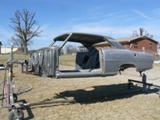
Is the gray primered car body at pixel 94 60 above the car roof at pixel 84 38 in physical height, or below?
below

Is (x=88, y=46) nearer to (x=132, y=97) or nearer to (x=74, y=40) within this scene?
(x=74, y=40)

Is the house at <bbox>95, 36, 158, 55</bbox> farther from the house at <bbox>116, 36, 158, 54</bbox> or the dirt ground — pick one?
the dirt ground

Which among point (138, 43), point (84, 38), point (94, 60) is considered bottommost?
point (94, 60)

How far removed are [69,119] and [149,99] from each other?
3146 mm

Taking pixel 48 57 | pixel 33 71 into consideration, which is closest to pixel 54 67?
pixel 48 57

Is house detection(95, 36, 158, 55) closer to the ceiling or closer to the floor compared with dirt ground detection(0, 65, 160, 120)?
closer to the ceiling

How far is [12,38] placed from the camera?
60.0 m

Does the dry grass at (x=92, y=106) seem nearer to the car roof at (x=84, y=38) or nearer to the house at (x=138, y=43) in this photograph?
the car roof at (x=84, y=38)

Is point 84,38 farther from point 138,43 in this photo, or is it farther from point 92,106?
point 138,43

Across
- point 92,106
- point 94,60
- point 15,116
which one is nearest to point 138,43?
point 94,60

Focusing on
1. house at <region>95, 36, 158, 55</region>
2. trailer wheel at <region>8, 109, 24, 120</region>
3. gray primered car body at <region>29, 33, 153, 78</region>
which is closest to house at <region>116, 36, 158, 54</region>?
house at <region>95, 36, 158, 55</region>

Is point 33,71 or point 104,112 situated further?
point 33,71

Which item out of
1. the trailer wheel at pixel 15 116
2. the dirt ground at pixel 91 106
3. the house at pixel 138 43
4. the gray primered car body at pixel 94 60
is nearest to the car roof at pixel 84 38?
the gray primered car body at pixel 94 60

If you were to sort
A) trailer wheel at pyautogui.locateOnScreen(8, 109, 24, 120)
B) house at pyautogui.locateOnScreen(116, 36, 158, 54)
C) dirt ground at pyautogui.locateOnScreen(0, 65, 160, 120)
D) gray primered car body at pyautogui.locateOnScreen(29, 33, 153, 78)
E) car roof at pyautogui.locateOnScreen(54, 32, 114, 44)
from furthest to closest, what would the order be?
house at pyautogui.locateOnScreen(116, 36, 158, 54), car roof at pyautogui.locateOnScreen(54, 32, 114, 44), gray primered car body at pyautogui.locateOnScreen(29, 33, 153, 78), dirt ground at pyautogui.locateOnScreen(0, 65, 160, 120), trailer wheel at pyautogui.locateOnScreen(8, 109, 24, 120)
